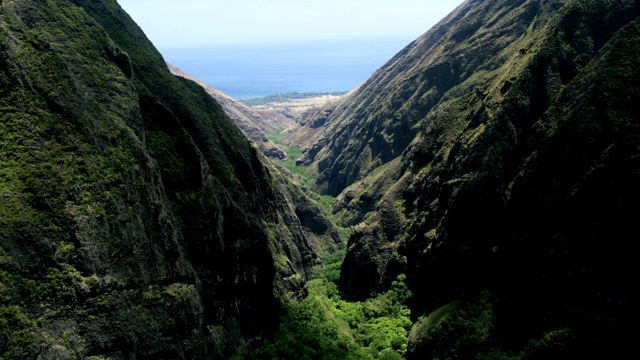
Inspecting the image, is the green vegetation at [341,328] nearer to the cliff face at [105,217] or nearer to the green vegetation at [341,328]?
the green vegetation at [341,328]

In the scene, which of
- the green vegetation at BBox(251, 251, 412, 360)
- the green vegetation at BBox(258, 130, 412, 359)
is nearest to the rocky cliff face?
the green vegetation at BBox(258, 130, 412, 359)

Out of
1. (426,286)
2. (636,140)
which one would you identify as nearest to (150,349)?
(426,286)

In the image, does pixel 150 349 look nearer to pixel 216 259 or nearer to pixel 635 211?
pixel 216 259

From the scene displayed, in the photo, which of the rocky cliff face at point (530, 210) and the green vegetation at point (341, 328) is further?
the green vegetation at point (341, 328)

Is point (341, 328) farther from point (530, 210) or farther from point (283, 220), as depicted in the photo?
point (530, 210)

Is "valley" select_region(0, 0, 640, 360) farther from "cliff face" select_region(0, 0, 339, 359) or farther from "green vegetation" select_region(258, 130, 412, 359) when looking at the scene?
"green vegetation" select_region(258, 130, 412, 359)

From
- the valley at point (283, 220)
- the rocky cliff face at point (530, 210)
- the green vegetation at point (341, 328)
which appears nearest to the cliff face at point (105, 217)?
the valley at point (283, 220)
